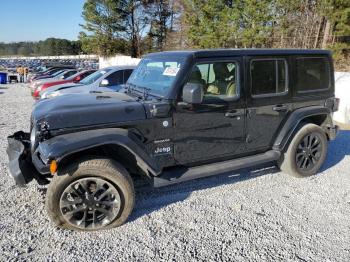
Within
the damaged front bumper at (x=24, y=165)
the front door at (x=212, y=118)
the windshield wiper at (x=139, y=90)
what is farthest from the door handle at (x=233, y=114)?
the damaged front bumper at (x=24, y=165)

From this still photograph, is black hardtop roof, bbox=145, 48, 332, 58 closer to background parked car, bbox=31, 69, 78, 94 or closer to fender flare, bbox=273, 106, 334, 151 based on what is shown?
fender flare, bbox=273, 106, 334, 151

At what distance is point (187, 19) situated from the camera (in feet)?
95.0

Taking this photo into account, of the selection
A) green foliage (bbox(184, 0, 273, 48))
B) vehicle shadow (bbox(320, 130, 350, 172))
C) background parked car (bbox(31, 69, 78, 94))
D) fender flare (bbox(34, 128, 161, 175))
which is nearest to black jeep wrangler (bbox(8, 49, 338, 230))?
fender flare (bbox(34, 128, 161, 175))

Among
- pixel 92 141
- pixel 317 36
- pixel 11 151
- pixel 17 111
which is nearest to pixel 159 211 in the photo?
pixel 92 141

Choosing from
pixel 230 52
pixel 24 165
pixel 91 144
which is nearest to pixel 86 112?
pixel 91 144

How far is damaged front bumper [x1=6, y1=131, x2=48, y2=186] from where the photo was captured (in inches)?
135

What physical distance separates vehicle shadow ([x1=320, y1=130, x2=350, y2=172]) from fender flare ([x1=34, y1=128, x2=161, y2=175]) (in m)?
3.33

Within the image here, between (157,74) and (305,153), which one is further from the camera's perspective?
(305,153)

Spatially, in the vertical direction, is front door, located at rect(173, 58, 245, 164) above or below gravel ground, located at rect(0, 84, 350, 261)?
above

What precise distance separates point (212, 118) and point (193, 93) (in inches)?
22.9

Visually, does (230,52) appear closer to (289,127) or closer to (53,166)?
(289,127)

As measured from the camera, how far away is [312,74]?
5.08 meters

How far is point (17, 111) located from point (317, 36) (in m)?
15.0

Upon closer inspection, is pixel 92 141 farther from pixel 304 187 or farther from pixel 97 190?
pixel 304 187
